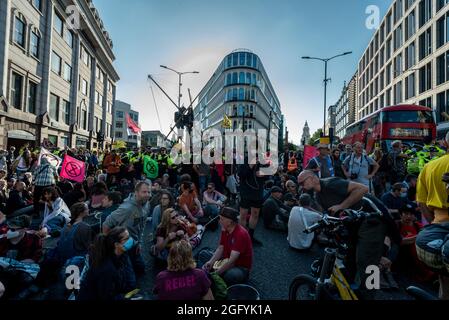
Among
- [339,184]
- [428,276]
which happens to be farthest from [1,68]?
[428,276]

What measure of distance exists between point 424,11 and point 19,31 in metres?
38.6

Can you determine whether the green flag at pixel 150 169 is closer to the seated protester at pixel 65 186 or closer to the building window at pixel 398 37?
the seated protester at pixel 65 186

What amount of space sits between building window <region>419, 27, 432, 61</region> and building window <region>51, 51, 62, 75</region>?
37.1m

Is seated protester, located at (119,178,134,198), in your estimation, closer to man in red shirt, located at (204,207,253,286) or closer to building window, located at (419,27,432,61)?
man in red shirt, located at (204,207,253,286)

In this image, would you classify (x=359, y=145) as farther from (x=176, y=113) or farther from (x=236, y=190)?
(x=176, y=113)

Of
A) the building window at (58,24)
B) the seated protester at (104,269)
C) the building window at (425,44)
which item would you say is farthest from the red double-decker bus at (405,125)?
the building window at (58,24)

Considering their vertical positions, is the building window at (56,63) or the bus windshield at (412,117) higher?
the building window at (56,63)

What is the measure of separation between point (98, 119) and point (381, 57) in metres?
46.1

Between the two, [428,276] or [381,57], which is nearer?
[428,276]

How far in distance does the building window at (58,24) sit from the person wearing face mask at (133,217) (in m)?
27.2

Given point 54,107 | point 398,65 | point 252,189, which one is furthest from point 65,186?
point 398,65

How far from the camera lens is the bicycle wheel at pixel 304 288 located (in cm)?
286

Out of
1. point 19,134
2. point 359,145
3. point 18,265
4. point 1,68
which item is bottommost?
point 18,265

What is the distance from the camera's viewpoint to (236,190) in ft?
33.8
